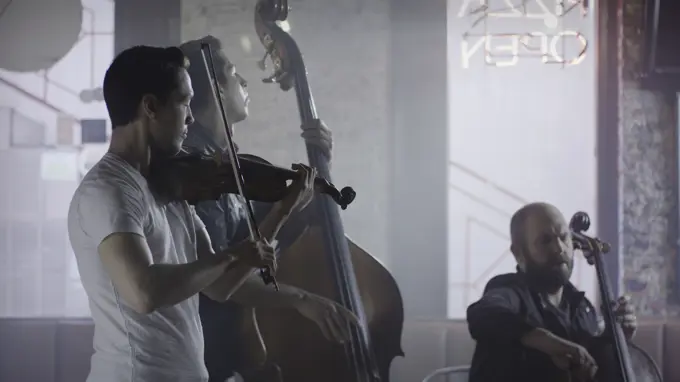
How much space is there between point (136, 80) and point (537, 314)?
3.79ft

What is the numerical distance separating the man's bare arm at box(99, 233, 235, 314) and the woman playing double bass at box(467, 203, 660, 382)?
38.2 inches

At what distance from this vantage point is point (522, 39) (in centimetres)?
204

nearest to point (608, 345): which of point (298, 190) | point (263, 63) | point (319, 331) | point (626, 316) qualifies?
point (626, 316)

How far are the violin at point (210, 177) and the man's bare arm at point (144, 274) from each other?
0.15 m

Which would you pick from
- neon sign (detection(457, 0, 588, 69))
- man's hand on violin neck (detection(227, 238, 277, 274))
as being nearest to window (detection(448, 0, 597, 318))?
neon sign (detection(457, 0, 588, 69))

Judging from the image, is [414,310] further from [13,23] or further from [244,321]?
[13,23]

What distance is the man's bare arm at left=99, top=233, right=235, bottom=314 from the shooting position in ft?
3.82

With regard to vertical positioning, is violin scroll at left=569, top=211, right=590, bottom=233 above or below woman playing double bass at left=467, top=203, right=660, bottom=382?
above

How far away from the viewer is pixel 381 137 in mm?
2002

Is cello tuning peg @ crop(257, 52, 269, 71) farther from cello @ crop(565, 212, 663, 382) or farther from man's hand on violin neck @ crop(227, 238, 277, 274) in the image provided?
cello @ crop(565, 212, 663, 382)

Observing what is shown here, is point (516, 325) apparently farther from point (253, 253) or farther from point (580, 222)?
point (253, 253)

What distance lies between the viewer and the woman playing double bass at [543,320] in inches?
76.1

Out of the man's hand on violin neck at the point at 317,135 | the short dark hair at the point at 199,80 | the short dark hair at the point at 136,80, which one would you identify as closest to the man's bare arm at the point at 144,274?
the short dark hair at the point at 136,80

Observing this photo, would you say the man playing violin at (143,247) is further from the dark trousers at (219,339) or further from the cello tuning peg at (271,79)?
the cello tuning peg at (271,79)
